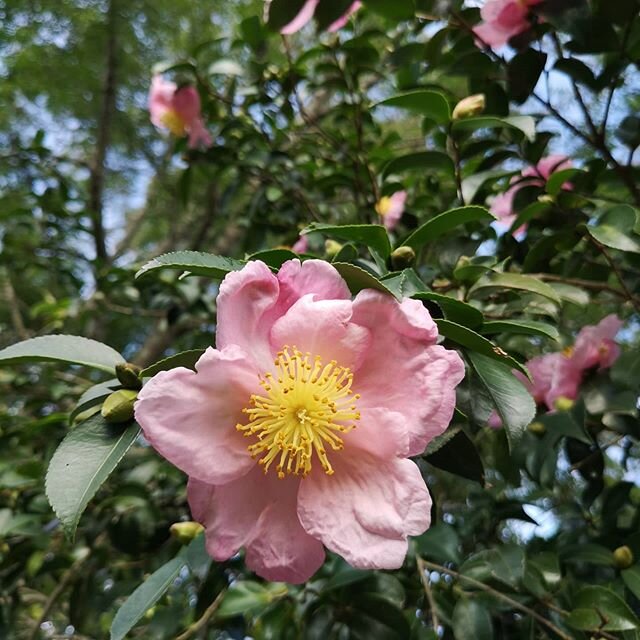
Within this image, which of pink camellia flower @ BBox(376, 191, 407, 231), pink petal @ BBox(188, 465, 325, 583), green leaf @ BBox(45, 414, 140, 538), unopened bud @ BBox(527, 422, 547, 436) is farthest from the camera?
pink camellia flower @ BBox(376, 191, 407, 231)

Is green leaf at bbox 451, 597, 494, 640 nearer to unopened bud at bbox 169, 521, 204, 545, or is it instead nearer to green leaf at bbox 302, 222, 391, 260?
unopened bud at bbox 169, 521, 204, 545

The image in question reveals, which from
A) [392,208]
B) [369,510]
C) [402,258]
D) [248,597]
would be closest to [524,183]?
[392,208]

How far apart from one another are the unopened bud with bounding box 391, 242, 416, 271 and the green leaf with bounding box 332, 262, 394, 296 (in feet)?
0.32

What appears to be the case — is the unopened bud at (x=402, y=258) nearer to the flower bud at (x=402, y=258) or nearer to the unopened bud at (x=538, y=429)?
the flower bud at (x=402, y=258)

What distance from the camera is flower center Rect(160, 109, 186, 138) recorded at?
168cm

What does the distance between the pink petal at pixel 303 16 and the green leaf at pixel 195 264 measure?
0.63m

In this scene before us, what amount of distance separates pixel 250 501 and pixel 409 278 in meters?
0.28

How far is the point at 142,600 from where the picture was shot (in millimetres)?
728

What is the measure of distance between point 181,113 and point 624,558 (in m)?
1.41

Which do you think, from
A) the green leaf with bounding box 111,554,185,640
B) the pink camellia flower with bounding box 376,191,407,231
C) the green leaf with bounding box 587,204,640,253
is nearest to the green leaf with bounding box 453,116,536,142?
the green leaf with bounding box 587,204,640,253

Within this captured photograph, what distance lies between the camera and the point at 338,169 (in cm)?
175

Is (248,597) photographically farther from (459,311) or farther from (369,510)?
(459,311)

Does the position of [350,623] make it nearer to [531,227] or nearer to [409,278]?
[409,278]

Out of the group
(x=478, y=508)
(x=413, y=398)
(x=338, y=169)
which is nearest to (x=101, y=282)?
(x=338, y=169)
